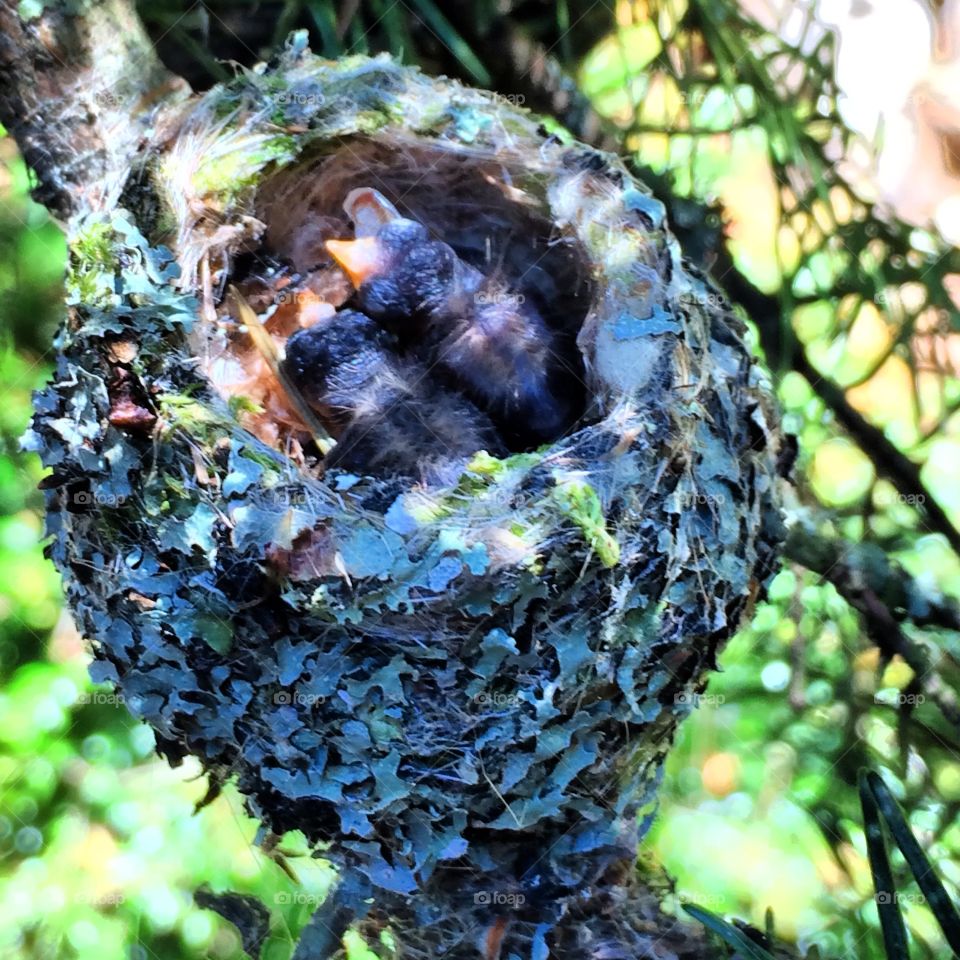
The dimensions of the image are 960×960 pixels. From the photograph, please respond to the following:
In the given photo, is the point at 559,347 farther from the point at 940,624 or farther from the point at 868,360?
the point at 940,624

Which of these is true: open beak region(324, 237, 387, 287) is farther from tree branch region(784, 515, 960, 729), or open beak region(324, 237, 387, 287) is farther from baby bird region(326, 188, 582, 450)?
tree branch region(784, 515, 960, 729)

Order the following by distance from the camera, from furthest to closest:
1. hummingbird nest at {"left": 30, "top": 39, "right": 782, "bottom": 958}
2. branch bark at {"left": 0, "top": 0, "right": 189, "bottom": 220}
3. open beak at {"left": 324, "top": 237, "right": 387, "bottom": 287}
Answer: open beak at {"left": 324, "top": 237, "right": 387, "bottom": 287}
branch bark at {"left": 0, "top": 0, "right": 189, "bottom": 220}
hummingbird nest at {"left": 30, "top": 39, "right": 782, "bottom": 958}

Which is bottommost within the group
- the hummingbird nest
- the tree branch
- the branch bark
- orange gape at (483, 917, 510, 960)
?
orange gape at (483, 917, 510, 960)

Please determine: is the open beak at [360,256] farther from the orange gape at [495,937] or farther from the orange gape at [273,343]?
the orange gape at [495,937]

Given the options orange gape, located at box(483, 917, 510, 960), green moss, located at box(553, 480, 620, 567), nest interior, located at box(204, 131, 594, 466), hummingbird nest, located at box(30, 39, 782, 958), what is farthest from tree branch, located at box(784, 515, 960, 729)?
orange gape, located at box(483, 917, 510, 960)

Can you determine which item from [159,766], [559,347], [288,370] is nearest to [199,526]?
[288,370]

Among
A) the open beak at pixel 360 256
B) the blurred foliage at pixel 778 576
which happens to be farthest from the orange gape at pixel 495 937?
the open beak at pixel 360 256
